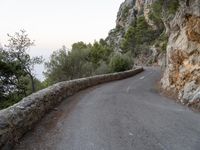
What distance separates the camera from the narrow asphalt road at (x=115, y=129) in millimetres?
8531

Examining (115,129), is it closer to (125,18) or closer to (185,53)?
(185,53)

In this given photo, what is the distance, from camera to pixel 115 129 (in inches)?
403

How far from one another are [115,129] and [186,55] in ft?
41.4

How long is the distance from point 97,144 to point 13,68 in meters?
27.1

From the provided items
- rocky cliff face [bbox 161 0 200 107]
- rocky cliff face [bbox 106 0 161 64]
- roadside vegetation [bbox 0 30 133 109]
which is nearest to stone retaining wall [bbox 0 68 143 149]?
rocky cliff face [bbox 161 0 200 107]

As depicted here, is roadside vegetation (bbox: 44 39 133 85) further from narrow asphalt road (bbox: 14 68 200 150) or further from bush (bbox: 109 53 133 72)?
narrow asphalt road (bbox: 14 68 200 150)

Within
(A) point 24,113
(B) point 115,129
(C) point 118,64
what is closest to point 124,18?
(C) point 118,64

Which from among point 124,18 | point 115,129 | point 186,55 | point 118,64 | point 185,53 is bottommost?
point 115,129

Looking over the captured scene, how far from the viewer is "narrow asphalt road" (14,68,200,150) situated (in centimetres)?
853

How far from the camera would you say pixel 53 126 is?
10969mm

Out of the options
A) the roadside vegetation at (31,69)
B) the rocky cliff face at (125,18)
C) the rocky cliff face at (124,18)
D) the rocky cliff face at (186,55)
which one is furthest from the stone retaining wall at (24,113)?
the rocky cliff face at (124,18)

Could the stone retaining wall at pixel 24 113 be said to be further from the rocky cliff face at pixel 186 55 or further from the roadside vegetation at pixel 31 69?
the roadside vegetation at pixel 31 69

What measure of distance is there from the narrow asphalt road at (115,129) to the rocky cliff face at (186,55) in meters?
2.99

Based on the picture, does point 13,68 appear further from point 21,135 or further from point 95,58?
point 95,58
